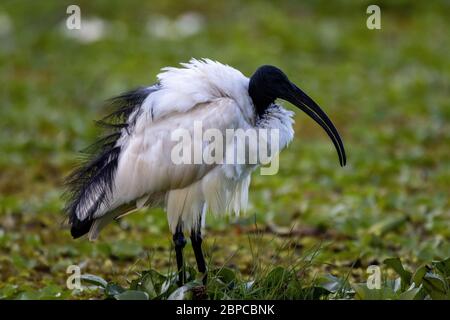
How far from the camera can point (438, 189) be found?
862cm

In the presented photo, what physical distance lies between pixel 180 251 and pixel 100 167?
0.71 meters

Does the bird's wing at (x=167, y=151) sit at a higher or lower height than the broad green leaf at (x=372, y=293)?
higher

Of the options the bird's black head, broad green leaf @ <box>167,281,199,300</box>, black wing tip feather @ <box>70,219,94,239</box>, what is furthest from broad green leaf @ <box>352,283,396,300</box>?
black wing tip feather @ <box>70,219,94,239</box>

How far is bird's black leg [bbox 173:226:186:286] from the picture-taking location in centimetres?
480

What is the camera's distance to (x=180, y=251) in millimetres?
5125

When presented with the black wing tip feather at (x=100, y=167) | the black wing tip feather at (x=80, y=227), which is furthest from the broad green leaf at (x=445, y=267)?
the black wing tip feather at (x=80, y=227)

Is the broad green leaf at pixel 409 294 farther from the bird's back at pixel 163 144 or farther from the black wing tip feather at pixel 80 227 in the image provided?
the black wing tip feather at pixel 80 227

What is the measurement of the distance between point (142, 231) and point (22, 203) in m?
1.30

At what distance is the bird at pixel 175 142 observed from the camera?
16.6 feet

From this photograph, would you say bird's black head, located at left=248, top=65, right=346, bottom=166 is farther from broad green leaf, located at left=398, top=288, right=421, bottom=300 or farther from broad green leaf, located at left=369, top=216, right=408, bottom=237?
broad green leaf, located at left=369, top=216, right=408, bottom=237

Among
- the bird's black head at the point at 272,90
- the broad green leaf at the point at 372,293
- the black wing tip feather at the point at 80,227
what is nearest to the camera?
the broad green leaf at the point at 372,293

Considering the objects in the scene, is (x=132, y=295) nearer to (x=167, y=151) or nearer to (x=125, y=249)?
(x=167, y=151)

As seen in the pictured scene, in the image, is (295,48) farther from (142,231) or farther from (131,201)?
(131,201)

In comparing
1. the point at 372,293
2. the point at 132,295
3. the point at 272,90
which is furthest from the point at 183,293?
the point at 272,90
